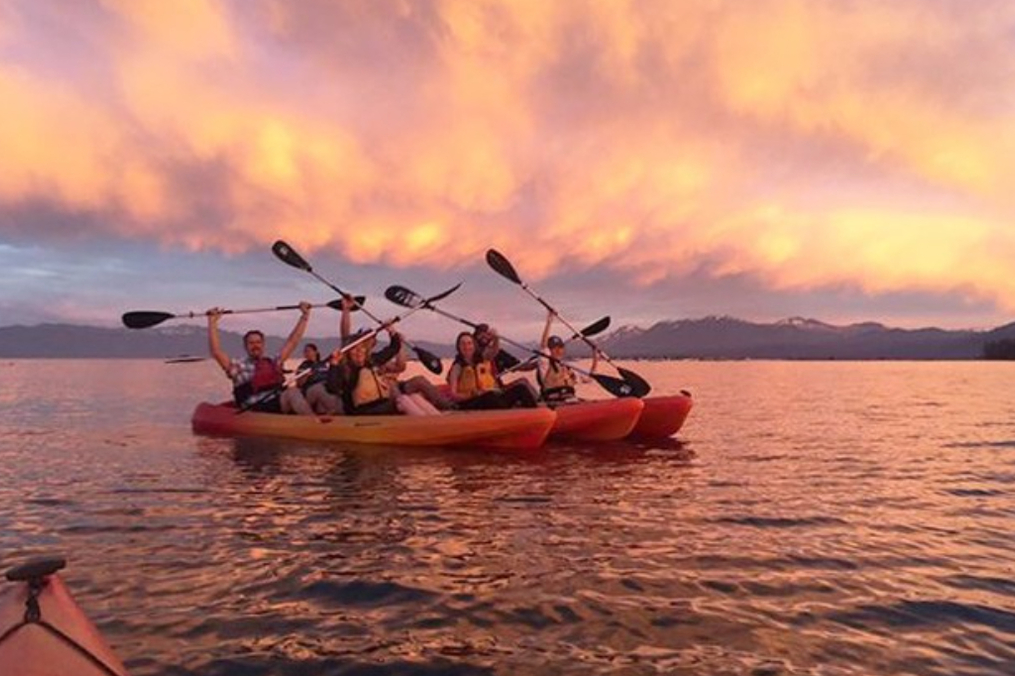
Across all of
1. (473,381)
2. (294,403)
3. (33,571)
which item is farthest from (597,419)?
(33,571)

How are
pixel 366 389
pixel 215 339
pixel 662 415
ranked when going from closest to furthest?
pixel 366 389, pixel 215 339, pixel 662 415

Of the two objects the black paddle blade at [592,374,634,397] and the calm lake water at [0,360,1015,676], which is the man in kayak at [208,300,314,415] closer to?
the calm lake water at [0,360,1015,676]

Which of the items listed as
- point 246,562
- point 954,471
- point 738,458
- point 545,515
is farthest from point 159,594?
point 954,471

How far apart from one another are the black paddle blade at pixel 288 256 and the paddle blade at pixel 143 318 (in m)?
3.01

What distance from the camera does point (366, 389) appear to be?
54.0 feet

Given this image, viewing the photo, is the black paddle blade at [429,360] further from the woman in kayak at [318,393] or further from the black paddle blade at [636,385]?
the black paddle blade at [636,385]

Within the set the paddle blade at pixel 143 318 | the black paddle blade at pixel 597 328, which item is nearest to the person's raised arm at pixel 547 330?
the black paddle blade at pixel 597 328

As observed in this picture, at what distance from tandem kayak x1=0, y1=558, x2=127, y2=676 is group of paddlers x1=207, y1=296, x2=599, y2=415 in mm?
11797

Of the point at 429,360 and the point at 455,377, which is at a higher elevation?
the point at 429,360

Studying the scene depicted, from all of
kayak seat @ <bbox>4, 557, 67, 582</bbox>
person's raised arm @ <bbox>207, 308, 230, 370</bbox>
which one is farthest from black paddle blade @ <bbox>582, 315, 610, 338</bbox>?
kayak seat @ <bbox>4, 557, 67, 582</bbox>

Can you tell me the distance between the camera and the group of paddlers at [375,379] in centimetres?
1652

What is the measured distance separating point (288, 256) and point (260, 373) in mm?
3375

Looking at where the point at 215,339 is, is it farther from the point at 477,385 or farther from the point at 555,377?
the point at 555,377

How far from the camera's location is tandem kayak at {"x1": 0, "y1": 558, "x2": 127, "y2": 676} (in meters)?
3.73
